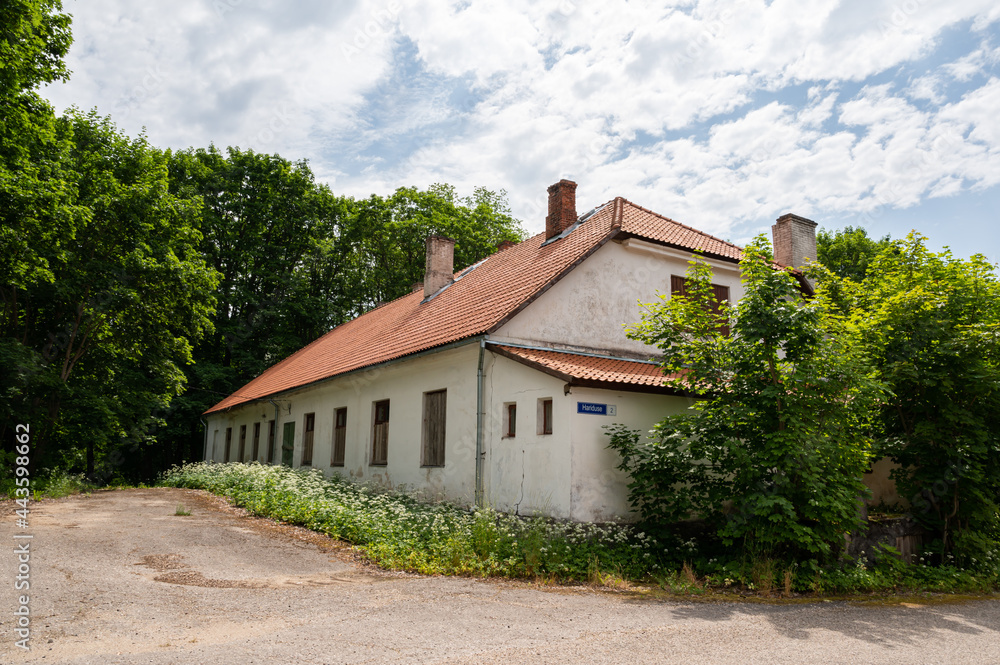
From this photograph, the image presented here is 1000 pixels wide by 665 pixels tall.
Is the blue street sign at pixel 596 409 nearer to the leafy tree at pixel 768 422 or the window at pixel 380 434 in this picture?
the leafy tree at pixel 768 422

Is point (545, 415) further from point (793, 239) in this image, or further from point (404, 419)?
point (793, 239)

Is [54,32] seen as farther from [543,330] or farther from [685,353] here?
[685,353]

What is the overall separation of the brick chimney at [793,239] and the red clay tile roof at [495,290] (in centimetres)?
175

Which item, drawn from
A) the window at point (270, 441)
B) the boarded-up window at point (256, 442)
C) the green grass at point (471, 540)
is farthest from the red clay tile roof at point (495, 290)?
the boarded-up window at point (256, 442)

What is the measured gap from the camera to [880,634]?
603 centimetres

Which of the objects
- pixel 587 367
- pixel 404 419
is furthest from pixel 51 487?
pixel 587 367

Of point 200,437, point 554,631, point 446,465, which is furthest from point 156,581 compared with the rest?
point 200,437

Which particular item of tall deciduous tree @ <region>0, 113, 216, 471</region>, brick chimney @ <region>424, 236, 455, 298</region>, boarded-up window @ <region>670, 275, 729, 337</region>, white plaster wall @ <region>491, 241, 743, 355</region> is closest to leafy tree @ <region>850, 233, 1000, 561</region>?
boarded-up window @ <region>670, 275, 729, 337</region>

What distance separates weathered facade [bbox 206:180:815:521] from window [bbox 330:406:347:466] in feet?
0.10

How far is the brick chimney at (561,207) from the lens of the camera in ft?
52.8

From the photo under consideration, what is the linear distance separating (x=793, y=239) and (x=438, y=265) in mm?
9353

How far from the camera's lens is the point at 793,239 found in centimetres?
1705

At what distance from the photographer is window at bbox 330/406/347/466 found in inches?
678

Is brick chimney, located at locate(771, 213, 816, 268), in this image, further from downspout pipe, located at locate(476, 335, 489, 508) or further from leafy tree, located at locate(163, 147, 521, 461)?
leafy tree, located at locate(163, 147, 521, 461)
